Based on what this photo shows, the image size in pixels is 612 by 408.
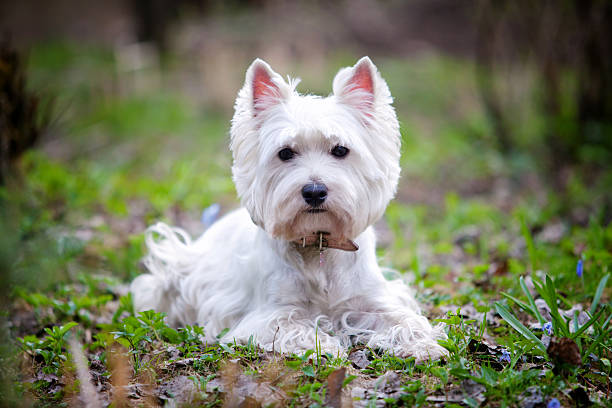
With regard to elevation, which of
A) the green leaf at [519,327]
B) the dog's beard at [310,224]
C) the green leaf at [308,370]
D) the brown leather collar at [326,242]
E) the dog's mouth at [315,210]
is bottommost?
the green leaf at [308,370]

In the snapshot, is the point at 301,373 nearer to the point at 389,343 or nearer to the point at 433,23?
the point at 389,343

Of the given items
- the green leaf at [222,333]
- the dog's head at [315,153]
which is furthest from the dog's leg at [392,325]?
the green leaf at [222,333]

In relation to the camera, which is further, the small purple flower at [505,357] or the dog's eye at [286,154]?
the dog's eye at [286,154]

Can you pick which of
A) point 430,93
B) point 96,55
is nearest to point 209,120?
point 430,93

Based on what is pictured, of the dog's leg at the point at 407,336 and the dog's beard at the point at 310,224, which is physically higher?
the dog's beard at the point at 310,224

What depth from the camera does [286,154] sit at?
3152 mm

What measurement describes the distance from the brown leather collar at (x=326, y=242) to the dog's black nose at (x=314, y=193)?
0.95 feet

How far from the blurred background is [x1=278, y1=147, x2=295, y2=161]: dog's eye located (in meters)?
0.95

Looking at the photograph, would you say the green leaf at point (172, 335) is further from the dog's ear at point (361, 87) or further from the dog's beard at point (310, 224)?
the dog's ear at point (361, 87)

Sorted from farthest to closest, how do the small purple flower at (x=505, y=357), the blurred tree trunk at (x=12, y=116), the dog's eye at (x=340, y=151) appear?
1. the blurred tree trunk at (x=12, y=116)
2. the dog's eye at (x=340, y=151)
3. the small purple flower at (x=505, y=357)

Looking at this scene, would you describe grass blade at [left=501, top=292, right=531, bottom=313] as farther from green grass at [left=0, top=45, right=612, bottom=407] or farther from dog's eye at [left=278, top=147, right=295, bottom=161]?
dog's eye at [left=278, top=147, right=295, bottom=161]

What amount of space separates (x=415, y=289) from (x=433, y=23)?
14915 mm

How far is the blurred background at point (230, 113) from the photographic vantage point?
5449mm

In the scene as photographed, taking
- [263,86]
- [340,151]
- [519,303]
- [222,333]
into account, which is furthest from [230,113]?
[519,303]
